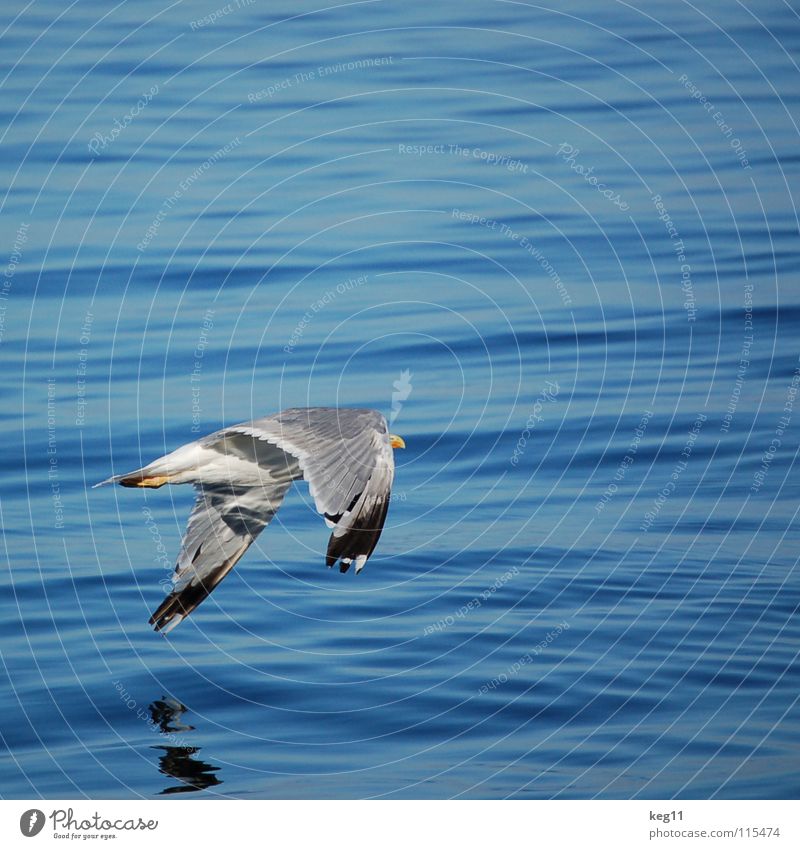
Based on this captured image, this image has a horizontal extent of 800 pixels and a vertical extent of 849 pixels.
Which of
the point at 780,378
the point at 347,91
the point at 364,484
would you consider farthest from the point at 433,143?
the point at 364,484

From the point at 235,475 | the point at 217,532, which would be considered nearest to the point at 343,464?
the point at 235,475

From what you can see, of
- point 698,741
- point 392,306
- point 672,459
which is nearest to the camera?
point 698,741

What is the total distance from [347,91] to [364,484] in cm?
539

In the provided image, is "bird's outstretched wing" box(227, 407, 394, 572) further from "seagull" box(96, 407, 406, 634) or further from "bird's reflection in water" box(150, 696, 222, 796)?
"bird's reflection in water" box(150, 696, 222, 796)

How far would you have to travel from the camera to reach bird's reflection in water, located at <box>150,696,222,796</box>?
786 centimetres

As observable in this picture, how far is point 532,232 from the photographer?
1230 cm

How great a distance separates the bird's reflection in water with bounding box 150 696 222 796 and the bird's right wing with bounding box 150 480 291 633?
68 cm

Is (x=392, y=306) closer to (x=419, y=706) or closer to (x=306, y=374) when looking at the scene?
(x=306, y=374)

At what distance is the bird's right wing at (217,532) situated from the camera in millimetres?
8828

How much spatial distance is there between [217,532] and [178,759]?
4.47 feet

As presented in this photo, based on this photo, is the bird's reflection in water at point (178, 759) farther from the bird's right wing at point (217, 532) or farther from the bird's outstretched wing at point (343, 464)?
the bird's outstretched wing at point (343, 464)

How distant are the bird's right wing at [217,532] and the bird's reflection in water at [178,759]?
2.24ft

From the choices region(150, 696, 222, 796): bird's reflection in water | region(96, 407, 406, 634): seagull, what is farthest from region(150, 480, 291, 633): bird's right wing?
region(150, 696, 222, 796): bird's reflection in water

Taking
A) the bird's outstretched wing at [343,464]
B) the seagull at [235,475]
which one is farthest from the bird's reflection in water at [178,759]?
the bird's outstretched wing at [343,464]
